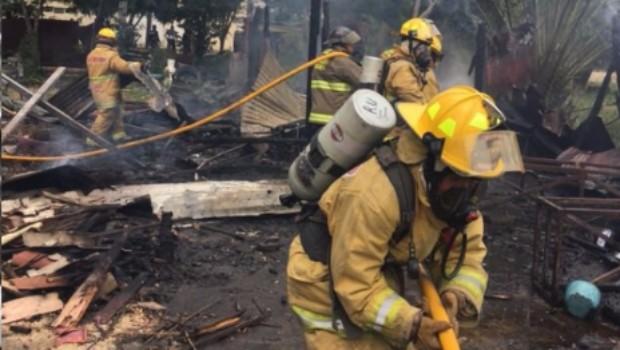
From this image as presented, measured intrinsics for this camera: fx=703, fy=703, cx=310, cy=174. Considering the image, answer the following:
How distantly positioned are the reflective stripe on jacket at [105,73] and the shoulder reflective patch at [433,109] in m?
7.65

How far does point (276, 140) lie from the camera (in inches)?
386

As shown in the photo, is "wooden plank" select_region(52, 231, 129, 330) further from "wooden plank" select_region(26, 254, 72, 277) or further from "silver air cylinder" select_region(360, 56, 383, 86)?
"silver air cylinder" select_region(360, 56, 383, 86)

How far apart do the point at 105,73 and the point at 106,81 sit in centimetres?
13

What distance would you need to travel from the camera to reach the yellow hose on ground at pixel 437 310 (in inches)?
105

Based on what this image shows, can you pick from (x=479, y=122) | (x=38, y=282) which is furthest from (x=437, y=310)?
(x=38, y=282)

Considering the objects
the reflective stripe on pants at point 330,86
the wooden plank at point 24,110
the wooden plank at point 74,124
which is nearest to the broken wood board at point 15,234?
the wooden plank at point 24,110

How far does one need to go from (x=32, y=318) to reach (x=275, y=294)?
189 cm

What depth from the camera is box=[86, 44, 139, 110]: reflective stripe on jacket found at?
9852 mm

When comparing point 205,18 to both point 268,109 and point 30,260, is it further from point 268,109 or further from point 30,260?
point 30,260

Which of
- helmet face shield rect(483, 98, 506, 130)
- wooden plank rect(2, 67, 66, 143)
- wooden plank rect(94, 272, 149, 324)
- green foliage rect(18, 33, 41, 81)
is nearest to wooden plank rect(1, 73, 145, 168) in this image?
wooden plank rect(2, 67, 66, 143)

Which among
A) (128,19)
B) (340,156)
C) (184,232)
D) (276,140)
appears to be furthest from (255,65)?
(128,19)

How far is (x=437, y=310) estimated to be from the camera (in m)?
2.87

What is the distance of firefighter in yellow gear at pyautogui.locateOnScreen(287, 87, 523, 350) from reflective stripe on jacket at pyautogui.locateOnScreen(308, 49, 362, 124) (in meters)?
4.77

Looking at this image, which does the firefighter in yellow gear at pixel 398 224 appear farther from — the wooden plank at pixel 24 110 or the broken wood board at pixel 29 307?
the wooden plank at pixel 24 110
